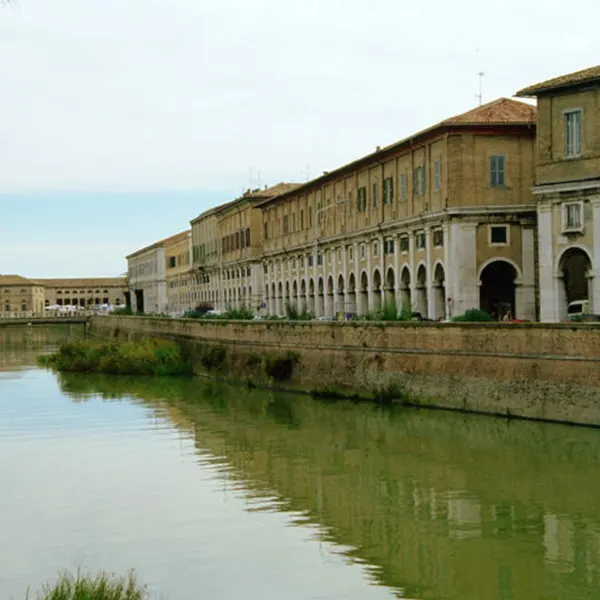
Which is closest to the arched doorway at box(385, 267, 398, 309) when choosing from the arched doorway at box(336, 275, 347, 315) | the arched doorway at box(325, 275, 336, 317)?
the arched doorway at box(336, 275, 347, 315)

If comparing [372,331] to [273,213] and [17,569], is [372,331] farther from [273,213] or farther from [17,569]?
[273,213]

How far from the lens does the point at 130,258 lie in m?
158

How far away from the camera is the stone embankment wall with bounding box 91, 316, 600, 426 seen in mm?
28719

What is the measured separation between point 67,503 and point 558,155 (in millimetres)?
22147

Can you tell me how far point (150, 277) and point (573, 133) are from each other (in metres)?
103

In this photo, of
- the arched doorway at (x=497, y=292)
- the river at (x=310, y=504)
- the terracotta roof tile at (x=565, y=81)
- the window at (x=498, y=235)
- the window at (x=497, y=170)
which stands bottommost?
the river at (x=310, y=504)

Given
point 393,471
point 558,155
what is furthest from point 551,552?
point 558,155

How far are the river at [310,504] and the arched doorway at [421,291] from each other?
1159 cm

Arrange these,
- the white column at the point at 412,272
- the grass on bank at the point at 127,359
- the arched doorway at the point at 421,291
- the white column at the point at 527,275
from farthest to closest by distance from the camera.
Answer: the grass on bank at the point at 127,359 < the white column at the point at 412,272 < the arched doorway at the point at 421,291 < the white column at the point at 527,275

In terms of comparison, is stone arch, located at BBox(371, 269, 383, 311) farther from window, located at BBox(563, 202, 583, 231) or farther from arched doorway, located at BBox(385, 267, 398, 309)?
window, located at BBox(563, 202, 583, 231)

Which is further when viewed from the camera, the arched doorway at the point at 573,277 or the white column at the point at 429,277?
the white column at the point at 429,277

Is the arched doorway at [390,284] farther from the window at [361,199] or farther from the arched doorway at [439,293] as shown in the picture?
the arched doorway at [439,293]

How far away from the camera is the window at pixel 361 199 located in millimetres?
55250

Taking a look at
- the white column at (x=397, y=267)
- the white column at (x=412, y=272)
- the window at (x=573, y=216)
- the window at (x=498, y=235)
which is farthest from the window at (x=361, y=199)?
the window at (x=573, y=216)
